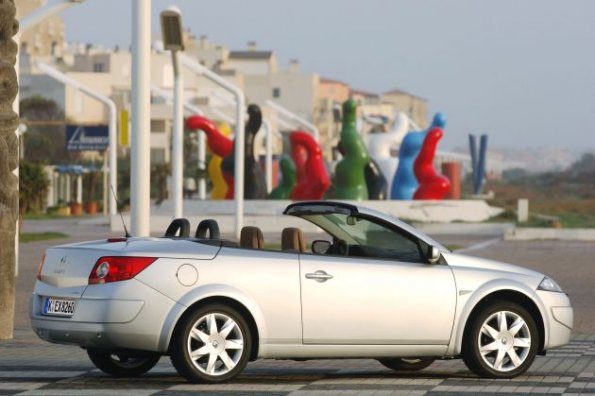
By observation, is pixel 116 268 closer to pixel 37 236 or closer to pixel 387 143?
pixel 37 236

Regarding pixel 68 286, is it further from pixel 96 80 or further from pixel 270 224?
pixel 96 80

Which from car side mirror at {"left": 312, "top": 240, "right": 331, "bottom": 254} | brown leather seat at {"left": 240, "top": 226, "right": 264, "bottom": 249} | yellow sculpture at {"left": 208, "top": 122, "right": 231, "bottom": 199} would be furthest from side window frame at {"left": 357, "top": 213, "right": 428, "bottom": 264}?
yellow sculpture at {"left": 208, "top": 122, "right": 231, "bottom": 199}

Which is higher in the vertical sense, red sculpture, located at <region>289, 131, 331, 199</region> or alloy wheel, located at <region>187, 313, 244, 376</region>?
red sculpture, located at <region>289, 131, 331, 199</region>

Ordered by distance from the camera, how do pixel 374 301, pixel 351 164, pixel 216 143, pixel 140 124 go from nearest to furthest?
pixel 374 301 → pixel 140 124 → pixel 351 164 → pixel 216 143

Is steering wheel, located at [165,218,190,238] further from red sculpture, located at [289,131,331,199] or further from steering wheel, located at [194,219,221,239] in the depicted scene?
red sculpture, located at [289,131,331,199]

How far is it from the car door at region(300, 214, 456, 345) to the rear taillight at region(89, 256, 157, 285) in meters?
1.17

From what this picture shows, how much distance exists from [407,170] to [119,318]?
48.5 meters

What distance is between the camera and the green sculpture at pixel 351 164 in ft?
182

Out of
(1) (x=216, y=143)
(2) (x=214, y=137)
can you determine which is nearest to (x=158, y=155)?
(1) (x=216, y=143)

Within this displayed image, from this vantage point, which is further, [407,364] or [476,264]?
[407,364]

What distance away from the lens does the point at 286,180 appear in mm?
60844

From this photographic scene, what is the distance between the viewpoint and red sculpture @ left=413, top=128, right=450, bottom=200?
56.9 m

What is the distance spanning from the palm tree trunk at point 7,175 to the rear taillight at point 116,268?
4.08m

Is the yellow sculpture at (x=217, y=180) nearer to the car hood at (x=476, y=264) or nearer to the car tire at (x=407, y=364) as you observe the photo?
the car tire at (x=407, y=364)
